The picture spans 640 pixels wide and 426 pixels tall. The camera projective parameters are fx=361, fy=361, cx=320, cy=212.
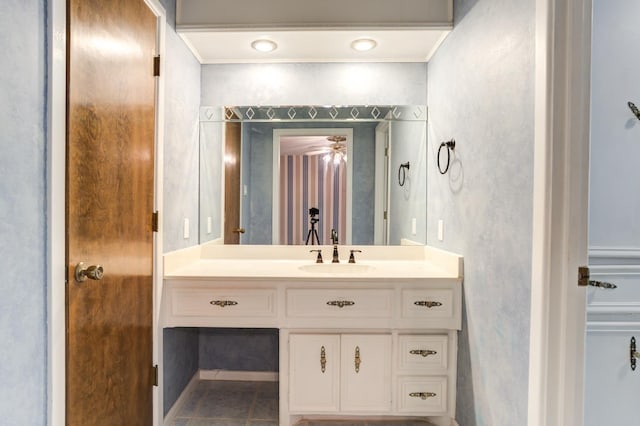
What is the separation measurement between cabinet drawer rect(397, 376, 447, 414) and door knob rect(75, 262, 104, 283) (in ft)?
4.75

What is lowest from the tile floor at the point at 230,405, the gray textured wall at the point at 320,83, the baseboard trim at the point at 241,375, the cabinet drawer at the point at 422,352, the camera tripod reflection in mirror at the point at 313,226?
the tile floor at the point at 230,405

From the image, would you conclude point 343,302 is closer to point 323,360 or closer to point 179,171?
point 323,360

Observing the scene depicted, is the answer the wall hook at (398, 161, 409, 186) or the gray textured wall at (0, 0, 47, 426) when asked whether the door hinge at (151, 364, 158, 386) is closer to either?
the gray textured wall at (0, 0, 47, 426)

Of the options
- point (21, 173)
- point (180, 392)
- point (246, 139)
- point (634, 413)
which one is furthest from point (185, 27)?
point (634, 413)

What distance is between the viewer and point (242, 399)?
222 cm

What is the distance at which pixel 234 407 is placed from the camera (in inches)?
84.0

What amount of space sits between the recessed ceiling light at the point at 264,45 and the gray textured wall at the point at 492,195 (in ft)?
3.28

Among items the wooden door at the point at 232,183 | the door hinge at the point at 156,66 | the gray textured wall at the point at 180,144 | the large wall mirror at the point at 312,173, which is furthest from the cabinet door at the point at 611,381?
the door hinge at the point at 156,66

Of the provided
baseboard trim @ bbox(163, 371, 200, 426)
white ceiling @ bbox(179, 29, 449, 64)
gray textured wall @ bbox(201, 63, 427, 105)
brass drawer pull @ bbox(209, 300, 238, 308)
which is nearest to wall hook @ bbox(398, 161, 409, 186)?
gray textured wall @ bbox(201, 63, 427, 105)

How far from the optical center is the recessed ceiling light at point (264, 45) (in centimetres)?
211

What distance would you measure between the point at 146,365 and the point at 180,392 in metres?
0.54

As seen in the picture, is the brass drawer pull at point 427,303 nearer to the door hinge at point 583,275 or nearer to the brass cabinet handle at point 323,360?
the brass cabinet handle at point 323,360

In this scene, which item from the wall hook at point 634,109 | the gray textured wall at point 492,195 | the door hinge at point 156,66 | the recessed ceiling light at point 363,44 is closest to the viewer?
the gray textured wall at point 492,195

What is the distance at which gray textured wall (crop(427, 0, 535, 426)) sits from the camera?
1.28 meters
